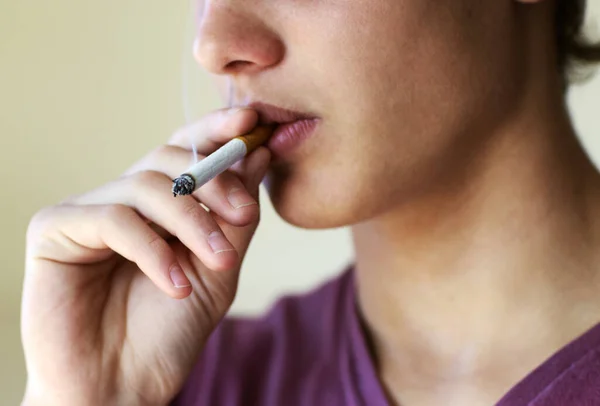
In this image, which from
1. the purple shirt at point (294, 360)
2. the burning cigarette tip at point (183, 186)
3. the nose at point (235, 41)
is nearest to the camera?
the burning cigarette tip at point (183, 186)

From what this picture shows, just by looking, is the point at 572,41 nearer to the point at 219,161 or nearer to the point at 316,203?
the point at 316,203

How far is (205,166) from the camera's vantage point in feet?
1.96

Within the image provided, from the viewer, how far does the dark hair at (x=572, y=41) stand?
85 cm

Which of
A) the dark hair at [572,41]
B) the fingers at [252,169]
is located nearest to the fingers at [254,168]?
the fingers at [252,169]

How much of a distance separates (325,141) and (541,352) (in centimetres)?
30

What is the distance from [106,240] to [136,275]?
131mm

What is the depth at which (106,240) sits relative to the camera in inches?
27.7

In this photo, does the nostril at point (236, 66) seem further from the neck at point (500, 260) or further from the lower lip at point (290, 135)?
the neck at point (500, 260)

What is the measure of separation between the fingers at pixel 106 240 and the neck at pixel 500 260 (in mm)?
271

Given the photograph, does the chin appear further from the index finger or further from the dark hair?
the dark hair

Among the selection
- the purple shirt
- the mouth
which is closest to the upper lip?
the mouth

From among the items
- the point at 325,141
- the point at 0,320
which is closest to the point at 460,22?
the point at 325,141

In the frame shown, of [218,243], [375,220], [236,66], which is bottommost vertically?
[375,220]

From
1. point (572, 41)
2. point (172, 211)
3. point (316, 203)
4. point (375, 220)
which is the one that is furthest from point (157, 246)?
point (572, 41)
